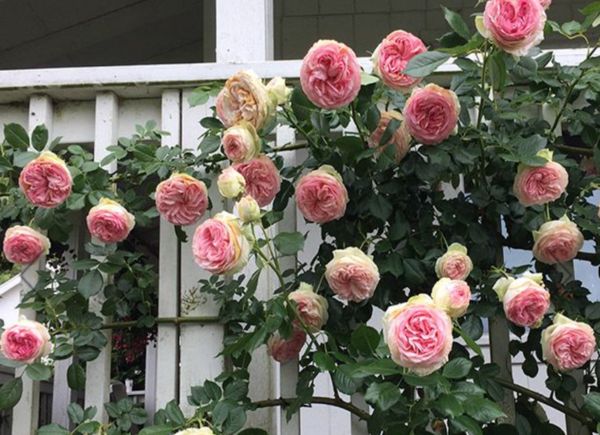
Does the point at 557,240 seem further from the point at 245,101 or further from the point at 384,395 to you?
the point at 245,101

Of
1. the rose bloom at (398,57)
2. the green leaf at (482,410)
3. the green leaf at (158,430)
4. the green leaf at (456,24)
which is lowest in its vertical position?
the green leaf at (158,430)

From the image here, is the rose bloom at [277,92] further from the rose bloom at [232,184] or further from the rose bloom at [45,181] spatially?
the rose bloom at [45,181]

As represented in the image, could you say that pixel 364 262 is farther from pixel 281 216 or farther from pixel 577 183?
pixel 577 183

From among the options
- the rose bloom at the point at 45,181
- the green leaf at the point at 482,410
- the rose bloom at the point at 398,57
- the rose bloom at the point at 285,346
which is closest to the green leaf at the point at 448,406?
the green leaf at the point at 482,410

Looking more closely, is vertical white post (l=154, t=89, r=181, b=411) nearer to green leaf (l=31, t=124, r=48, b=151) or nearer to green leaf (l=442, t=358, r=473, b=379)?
green leaf (l=31, t=124, r=48, b=151)

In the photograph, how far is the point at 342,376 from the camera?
1.55 metres

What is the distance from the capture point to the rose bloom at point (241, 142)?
1.62m

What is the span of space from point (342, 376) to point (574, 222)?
2.10ft

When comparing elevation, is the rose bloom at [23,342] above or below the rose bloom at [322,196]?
below

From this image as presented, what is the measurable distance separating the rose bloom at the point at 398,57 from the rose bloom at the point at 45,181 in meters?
0.74

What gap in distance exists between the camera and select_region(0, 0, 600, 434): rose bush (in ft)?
5.16

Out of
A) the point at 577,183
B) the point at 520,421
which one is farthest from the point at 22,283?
the point at 577,183

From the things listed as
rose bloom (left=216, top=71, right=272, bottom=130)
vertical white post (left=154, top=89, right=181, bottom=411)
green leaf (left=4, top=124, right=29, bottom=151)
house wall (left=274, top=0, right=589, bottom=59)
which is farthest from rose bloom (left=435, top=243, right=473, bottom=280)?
house wall (left=274, top=0, right=589, bottom=59)

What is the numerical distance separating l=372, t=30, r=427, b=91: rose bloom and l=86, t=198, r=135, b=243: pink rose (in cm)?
66
